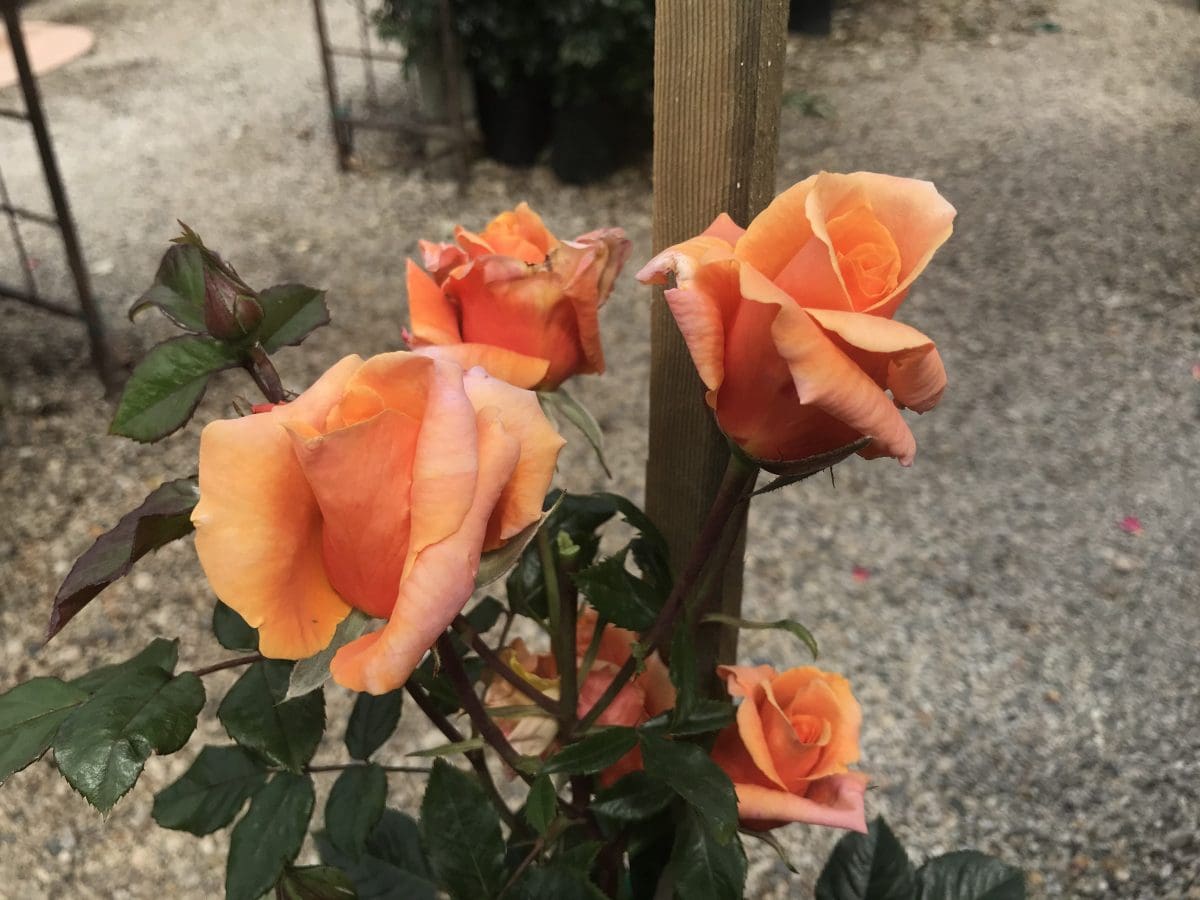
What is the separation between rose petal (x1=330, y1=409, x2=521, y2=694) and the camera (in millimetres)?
377

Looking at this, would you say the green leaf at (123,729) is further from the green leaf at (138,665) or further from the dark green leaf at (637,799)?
the dark green leaf at (637,799)

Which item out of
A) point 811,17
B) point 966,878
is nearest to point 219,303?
point 966,878

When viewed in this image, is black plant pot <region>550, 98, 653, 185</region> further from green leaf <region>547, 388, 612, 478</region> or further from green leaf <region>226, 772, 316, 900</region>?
green leaf <region>226, 772, 316, 900</region>

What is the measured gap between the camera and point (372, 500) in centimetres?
40

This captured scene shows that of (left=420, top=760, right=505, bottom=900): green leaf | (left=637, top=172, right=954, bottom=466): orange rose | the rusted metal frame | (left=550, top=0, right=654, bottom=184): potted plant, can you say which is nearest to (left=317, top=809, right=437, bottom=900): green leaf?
(left=420, top=760, right=505, bottom=900): green leaf

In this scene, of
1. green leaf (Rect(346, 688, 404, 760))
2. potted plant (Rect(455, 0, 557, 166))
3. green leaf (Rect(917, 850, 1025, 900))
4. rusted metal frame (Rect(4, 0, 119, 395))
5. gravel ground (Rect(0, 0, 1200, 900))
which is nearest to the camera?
green leaf (Rect(346, 688, 404, 760))

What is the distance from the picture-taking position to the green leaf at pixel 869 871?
84 cm

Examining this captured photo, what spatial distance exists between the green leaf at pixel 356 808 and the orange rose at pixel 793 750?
8.9 inches

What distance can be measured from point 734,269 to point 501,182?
9.98 feet

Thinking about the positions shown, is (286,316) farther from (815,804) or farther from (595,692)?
(815,804)

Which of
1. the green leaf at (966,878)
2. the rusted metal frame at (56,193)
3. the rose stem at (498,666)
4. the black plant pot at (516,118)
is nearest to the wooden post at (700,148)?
the rose stem at (498,666)

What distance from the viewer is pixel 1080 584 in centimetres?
183

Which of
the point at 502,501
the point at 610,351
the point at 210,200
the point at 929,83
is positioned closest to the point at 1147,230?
the point at 929,83

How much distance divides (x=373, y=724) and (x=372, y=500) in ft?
1.15
